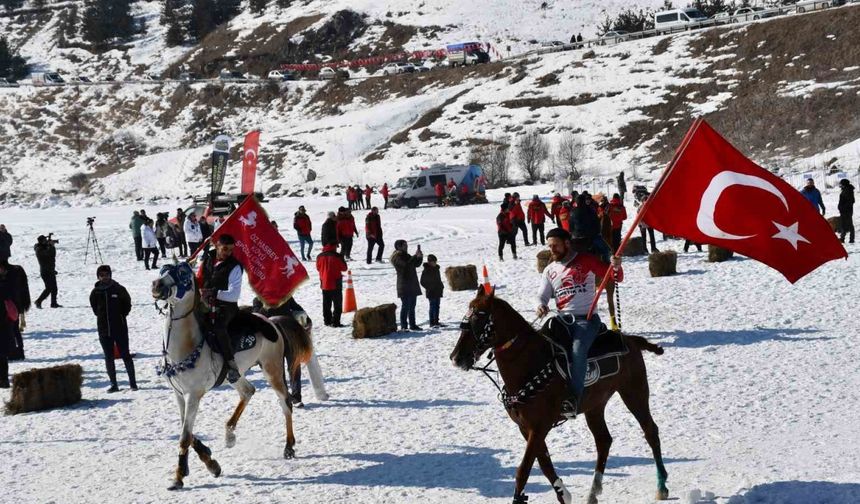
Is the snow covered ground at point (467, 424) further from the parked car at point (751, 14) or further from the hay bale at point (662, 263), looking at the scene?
Answer: the parked car at point (751, 14)

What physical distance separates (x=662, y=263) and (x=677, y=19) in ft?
215

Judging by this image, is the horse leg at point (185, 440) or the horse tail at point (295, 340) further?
the horse tail at point (295, 340)

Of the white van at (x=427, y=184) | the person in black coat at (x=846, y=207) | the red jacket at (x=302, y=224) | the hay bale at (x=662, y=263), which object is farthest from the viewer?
the white van at (x=427, y=184)

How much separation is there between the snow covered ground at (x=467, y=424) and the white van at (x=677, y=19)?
65.7m

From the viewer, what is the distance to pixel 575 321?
8516 millimetres

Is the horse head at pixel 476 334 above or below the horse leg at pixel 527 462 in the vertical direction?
above

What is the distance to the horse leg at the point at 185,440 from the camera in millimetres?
9469

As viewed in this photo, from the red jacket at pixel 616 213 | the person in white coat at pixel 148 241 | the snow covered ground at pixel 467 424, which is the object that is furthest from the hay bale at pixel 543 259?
the person in white coat at pixel 148 241

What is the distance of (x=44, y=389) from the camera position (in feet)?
43.8

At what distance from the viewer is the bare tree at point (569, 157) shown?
5920 centimetres

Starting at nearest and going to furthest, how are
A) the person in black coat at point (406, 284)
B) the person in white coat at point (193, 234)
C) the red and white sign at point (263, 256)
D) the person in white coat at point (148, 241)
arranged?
1. the red and white sign at point (263, 256)
2. the person in black coat at point (406, 284)
3. the person in white coat at point (148, 241)
4. the person in white coat at point (193, 234)

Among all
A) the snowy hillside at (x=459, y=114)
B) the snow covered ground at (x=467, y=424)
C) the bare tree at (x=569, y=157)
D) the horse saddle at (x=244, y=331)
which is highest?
the snowy hillside at (x=459, y=114)

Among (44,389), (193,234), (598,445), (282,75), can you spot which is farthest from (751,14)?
(598,445)

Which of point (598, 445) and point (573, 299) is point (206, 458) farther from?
point (573, 299)
